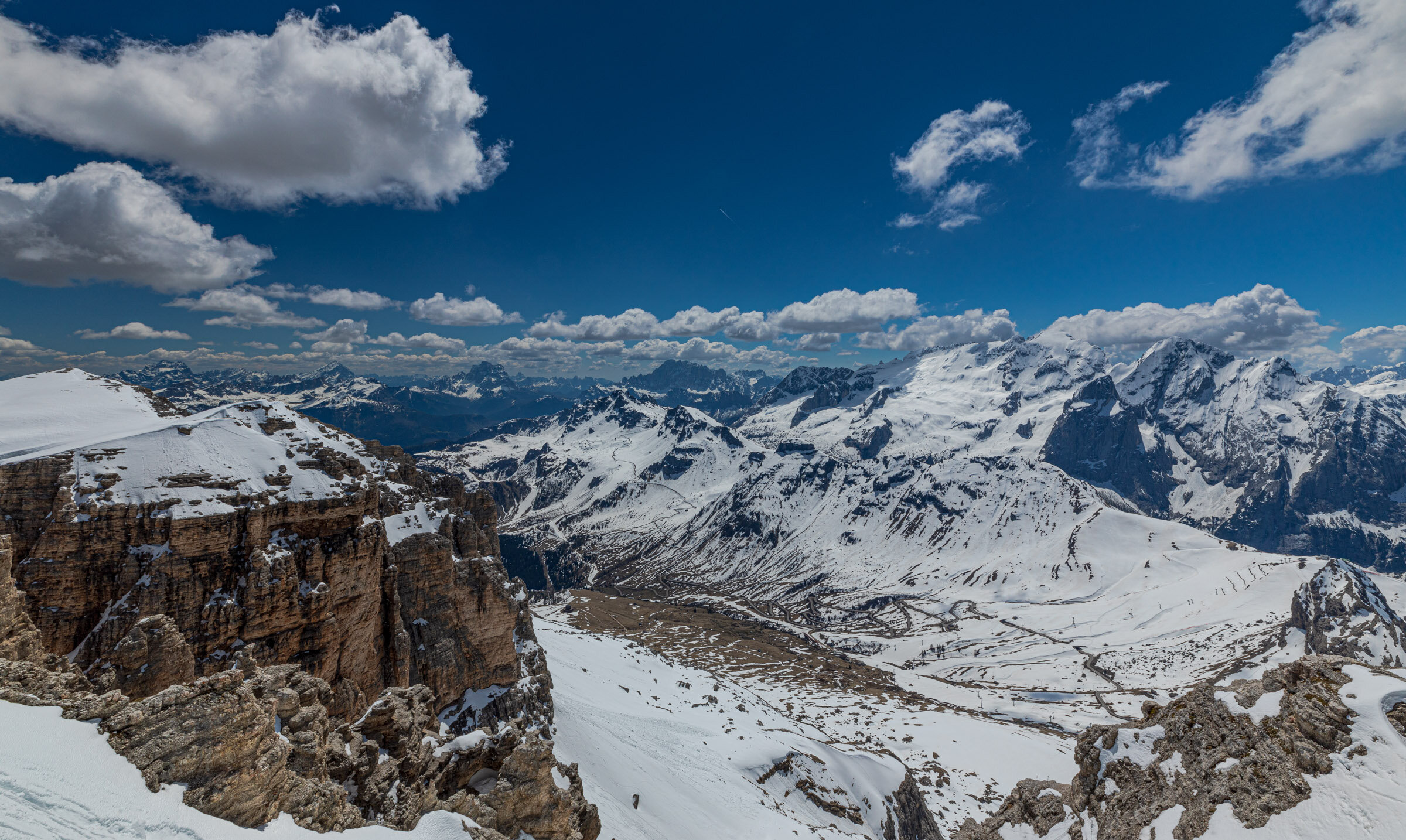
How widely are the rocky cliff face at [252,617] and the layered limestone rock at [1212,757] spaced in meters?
35.9

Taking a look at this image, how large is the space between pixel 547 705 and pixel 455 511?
21.5 meters

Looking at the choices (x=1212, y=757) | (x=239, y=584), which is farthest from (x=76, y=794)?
(x=1212, y=757)

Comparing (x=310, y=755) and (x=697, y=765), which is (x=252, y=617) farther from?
(x=697, y=765)

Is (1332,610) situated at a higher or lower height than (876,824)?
lower

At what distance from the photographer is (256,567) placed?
110ft

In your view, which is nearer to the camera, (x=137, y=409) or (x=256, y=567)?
(x=256, y=567)

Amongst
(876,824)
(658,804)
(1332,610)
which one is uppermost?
(658,804)

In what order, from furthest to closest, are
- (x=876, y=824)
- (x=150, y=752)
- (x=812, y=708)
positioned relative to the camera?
(x=812, y=708), (x=876, y=824), (x=150, y=752)

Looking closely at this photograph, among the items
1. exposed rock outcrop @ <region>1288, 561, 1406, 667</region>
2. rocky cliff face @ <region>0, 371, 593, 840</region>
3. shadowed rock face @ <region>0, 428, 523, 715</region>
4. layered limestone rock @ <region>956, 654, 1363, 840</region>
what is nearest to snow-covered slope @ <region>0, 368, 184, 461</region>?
rocky cliff face @ <region>0, 371, 593, 840</region>

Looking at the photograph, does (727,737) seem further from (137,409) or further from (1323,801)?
(137,409)

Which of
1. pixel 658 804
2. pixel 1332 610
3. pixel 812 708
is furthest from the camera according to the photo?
pixel 1332 610

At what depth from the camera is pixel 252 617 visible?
33.2 metres

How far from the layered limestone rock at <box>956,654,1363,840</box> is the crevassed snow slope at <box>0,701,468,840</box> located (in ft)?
151

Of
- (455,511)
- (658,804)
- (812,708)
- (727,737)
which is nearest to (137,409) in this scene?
(455,511)
